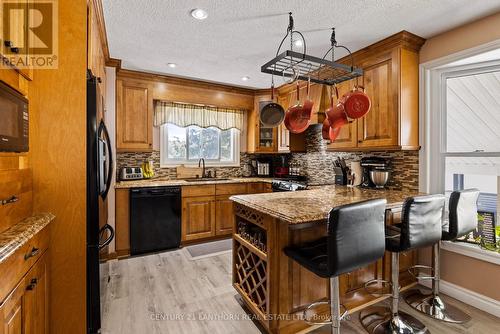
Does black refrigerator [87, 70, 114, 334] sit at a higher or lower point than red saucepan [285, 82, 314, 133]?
lower

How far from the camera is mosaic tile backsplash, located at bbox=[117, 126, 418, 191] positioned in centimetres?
265

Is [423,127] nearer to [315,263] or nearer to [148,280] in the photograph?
[315,263]

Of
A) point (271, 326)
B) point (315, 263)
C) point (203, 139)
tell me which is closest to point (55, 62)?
point (315, 263)

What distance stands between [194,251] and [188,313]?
138 centimetres

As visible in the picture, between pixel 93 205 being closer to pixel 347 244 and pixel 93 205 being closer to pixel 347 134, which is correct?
pixel 347 244

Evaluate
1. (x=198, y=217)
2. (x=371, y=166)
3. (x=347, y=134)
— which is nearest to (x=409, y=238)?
(x=371, y=166)

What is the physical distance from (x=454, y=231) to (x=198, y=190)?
114 inches

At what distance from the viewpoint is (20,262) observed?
1129 mm

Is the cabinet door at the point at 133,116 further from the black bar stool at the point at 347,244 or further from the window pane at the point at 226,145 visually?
the black bar stool at the point at 347,244

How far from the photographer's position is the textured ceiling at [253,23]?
1.93 metres

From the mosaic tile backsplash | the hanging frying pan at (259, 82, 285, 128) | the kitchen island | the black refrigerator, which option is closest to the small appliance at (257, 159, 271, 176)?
the mosaic tile backsplash

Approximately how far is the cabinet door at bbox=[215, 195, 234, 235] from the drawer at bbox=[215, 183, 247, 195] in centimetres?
8

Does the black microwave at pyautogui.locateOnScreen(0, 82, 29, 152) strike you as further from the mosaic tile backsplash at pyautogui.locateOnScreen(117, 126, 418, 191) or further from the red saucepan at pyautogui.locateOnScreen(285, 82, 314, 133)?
the mosaic tile backsplash at pyautogui.locateOnScreen(117, 126, 418, 191)

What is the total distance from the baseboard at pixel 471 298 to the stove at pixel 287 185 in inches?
66.0
